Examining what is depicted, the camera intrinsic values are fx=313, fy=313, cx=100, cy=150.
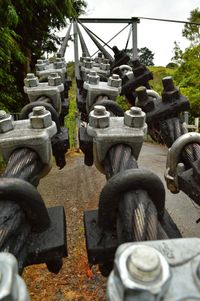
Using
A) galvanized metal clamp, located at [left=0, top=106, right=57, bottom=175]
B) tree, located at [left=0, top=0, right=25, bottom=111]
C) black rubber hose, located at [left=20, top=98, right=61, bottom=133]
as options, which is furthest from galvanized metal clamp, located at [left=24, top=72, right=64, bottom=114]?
tree, located at [left=0, top=0, right=25, bottom=111]

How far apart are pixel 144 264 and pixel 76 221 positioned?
4698 millimetres

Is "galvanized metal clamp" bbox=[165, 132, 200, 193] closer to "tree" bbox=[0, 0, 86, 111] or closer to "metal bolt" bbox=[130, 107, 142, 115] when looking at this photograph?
"metal bolt" bbox=[130, 107, 142, 115]

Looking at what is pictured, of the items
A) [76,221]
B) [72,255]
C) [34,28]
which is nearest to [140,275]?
[72,255]

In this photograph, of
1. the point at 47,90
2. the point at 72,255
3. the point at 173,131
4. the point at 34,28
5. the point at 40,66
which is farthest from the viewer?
the point at 34,28

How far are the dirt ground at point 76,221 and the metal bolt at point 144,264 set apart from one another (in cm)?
289

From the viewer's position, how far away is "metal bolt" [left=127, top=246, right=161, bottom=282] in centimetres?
32

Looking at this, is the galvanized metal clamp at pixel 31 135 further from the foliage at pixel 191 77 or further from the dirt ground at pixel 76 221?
the foliage at pixel 191 77

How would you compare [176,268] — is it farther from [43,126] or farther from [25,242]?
[43,126]

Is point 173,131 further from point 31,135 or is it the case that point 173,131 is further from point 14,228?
point 14,228

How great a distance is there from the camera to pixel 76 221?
490 cm

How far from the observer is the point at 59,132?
1.41m

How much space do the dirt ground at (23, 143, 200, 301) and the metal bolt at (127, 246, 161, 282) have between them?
289 centimetres

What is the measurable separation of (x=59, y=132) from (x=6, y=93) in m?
4.55

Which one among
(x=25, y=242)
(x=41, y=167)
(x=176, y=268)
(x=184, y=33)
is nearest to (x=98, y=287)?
(x=41, y=167)
